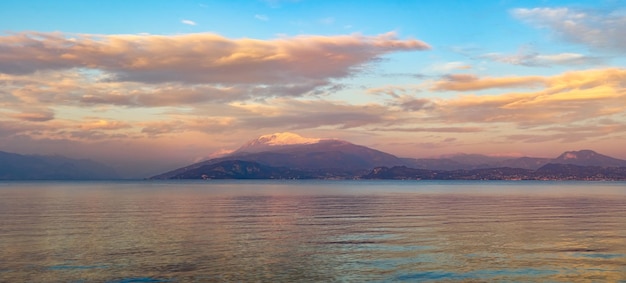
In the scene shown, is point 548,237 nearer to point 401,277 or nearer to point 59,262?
point 401,277

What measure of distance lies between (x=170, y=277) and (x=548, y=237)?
41592mm

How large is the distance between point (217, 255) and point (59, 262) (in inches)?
486

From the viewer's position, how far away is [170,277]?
37.0 meters

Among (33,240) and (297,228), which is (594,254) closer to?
(297,228)

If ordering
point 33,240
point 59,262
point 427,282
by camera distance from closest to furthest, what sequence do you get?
point 427,282 < point 59,262 < point 33,240

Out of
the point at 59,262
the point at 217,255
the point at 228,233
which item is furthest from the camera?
the point at 228,233

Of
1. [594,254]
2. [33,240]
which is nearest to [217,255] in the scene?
[33,240]

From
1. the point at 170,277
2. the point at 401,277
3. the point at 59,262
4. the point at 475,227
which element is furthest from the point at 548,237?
the point at 59,262

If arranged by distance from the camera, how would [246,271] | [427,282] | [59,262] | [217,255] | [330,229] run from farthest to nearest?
[330,229], [217,255], [59,262], [246,271], [427,282]

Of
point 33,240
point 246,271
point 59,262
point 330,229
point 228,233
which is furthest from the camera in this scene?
point 330,229

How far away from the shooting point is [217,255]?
151ft

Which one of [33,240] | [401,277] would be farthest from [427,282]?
[33,240]

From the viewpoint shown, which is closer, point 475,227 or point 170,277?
point 170,277

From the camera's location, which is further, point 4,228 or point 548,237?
point 4,228
